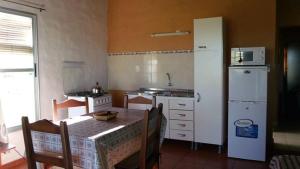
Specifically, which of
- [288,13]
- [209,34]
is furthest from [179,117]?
[288,13]

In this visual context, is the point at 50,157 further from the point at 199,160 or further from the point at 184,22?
the point at 184,22

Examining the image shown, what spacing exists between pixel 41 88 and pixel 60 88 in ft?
1.18

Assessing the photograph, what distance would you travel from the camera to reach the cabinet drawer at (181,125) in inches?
151

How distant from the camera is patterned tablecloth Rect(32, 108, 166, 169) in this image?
178 centimetres

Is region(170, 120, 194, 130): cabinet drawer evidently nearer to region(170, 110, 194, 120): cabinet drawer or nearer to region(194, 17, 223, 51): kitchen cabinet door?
region(170, 110, 194, 120): cabinet drawer

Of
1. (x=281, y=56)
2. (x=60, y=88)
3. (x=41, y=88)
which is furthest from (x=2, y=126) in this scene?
(x=281, y=56)

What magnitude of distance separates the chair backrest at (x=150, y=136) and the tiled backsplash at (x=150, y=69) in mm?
2081

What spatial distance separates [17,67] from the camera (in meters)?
3.25

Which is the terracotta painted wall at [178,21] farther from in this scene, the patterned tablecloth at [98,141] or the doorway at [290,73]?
the doorway at [290,73]

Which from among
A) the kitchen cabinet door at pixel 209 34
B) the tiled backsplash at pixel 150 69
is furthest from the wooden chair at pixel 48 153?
the tiled backsplash at pixel 150 69

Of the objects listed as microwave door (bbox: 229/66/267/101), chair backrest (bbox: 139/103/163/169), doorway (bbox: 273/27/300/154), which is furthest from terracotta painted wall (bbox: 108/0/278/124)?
chair backrest (bbox: 139/103/163/169)

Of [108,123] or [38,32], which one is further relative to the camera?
[38,32]

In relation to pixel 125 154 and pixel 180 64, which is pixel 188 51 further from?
pixel 125 154

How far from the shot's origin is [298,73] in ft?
19.9
